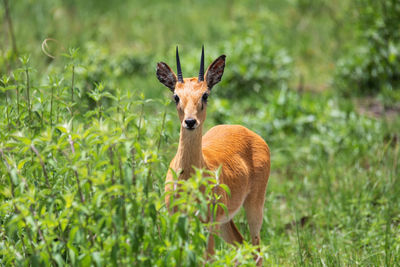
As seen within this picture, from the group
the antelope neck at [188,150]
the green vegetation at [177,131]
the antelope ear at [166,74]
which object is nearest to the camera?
the green vegetation at [177,131]

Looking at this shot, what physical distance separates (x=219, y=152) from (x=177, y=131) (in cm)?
54

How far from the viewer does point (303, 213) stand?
5738 millimetres

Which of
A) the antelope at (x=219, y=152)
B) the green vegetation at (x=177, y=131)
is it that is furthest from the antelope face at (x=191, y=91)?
the green vegetation at (x=177, y=131)

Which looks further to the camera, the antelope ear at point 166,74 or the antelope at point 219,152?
the antelope ear at point 166,74

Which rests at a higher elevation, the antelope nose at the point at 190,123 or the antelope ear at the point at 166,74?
the antelope ear at the point at 166,74

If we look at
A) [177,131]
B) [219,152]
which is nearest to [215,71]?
[219,152]

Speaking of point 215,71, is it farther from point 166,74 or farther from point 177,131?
point 177,131

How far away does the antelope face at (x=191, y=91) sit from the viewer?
3.41 meters

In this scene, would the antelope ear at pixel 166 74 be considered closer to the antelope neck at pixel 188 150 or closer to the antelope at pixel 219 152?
the antelope at pixel 219 152

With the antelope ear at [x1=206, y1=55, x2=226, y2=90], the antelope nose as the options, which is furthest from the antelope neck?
the antelope ear at [x1=206, y1=55, x2=226, y2=90]

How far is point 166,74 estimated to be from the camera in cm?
374

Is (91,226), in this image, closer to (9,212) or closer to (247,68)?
(9,212)

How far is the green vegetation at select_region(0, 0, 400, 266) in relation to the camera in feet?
8.71

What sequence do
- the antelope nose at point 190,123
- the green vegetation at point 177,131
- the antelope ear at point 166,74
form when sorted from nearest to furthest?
the green vegetation at point 177,131 < the antelope nose at point 190,123 < the antelope ear at point 166,74
